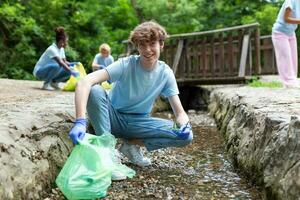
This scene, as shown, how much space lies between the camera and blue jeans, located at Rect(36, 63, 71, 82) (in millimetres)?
6707

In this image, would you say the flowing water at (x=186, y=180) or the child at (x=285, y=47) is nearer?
the flowing water at (x=186, y=180)

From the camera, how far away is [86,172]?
2.16m

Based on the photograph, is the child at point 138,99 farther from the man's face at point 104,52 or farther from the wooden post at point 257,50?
the wooden post at point 257,50

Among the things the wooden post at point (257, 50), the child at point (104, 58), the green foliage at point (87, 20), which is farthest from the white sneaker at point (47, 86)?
the green foliage at point (87, 20)

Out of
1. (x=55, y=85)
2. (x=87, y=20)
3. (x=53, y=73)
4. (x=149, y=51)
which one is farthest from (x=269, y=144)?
(x=87, y=20)

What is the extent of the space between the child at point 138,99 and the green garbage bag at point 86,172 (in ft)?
1.57

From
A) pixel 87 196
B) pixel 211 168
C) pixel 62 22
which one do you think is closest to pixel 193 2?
pixel 62 22

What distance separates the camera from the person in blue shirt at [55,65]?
21.1 feet

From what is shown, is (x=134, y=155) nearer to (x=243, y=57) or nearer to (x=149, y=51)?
(x=149, y=51)

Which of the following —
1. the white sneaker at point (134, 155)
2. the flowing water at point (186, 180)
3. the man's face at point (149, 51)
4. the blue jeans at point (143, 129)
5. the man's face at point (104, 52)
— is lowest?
the flowing water at point (186, 180)

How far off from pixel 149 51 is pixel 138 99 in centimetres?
38

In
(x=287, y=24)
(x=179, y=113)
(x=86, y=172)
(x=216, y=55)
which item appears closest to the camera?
(x=86, y=172)

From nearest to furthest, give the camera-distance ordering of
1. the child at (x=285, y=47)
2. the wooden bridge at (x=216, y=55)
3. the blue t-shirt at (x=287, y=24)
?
the blue t-shirt at (x=287, y=24) < the child at (x=285, y=47) < the wooden bridge at (x=216, y=55)

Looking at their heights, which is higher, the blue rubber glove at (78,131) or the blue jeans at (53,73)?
the blue rubber glove at (78,131)
